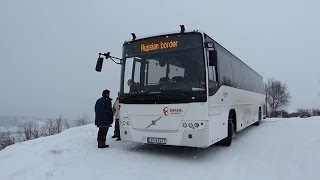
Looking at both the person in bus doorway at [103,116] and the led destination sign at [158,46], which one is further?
the person in bus doorway at [103,116]

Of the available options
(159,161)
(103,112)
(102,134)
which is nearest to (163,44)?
(103,112)

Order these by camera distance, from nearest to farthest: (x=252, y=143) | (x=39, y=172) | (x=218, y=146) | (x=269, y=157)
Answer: (x=39, y=172)
(x=269, y=157)
(x=218, y=146)
(x=252, y=143)

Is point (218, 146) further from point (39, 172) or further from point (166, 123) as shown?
point (39, 172)

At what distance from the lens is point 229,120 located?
1129cm

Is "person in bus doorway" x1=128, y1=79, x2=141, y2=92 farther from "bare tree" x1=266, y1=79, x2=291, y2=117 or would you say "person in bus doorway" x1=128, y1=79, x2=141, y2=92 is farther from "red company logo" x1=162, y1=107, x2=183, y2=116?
"bare tree" x1=266, y1=79, x2=291, y2=117

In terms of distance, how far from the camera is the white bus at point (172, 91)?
28.9 feet

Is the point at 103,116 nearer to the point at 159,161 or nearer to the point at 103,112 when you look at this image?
the point at 103,112

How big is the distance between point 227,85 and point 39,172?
6.57 m

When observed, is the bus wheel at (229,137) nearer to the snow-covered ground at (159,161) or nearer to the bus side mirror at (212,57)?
the snow-covered ground at (159,161)

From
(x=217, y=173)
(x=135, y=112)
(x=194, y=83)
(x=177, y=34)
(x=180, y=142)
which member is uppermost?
(x=177, y=34)

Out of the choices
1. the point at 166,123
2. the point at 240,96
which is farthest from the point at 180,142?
the point at 240,96

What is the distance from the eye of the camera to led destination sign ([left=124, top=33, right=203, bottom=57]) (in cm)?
916

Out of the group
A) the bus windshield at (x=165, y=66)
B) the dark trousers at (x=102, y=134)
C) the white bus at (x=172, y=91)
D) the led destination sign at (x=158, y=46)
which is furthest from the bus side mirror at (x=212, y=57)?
the dark trousers at (x=102, y=134)

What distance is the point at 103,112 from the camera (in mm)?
10602
